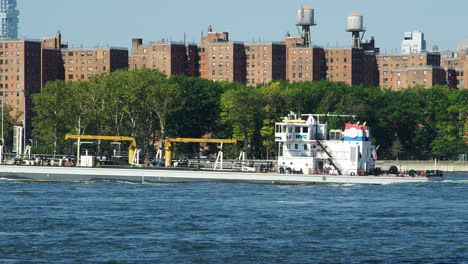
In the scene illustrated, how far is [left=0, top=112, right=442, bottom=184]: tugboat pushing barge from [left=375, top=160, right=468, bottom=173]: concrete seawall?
52.5m

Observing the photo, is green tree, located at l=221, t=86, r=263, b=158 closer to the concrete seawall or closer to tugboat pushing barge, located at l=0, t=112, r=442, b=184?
the concrete seawall

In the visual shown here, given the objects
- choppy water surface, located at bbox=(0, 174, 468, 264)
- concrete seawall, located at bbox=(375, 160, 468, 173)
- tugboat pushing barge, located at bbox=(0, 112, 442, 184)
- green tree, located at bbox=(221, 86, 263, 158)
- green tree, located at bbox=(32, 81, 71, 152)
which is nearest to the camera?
choppy water surface, located at bbox=(0, 174, 468, 264)

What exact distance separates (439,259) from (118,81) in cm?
10672

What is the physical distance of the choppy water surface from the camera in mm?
61188

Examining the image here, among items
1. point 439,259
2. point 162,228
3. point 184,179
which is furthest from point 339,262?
point 184,179

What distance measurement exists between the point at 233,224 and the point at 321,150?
39950 mm

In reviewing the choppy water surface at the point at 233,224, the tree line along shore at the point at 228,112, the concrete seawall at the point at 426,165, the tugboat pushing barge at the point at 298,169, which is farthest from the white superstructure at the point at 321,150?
the concrete seawall at the point at 426,165

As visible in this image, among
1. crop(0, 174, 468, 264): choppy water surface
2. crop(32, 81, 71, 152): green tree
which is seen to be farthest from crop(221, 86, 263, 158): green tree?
crop(0, 174, 468, 264): choppy water surface

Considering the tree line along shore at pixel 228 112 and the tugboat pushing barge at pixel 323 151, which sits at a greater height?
the tree line along shore at pixel 228 112

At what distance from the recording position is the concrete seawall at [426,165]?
547 feet

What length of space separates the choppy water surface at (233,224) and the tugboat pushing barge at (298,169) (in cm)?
490

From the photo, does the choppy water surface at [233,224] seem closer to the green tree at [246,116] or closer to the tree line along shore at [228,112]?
the tree line along shore at [228,112]

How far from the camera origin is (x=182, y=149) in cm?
17838

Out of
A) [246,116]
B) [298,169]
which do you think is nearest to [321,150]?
[298,169]
